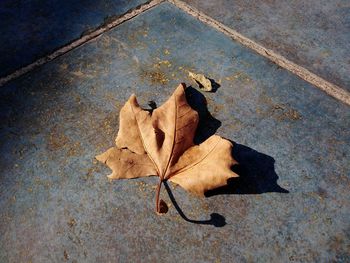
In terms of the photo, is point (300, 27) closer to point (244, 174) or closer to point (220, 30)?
point (220, 30)

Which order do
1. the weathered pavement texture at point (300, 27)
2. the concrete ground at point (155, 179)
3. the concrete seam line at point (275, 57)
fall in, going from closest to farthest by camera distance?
1. the concrete ground at point (155, 179)
2. the concrete seam line at point (275, 57)
3. the weathered pavement texture at point (300, 27)

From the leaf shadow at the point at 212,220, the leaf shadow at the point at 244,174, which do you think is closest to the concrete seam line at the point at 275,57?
the leaf shadow at the point at 244,174

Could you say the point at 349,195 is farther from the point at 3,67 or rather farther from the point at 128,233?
the point at 3,67

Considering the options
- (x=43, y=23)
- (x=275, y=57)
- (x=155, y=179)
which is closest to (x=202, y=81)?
(x=275, y=57)

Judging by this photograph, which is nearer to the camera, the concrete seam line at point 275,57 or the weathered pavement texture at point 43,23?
the concrete seam line at point 275,57

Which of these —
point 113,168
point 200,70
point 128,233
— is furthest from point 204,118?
point 128,233

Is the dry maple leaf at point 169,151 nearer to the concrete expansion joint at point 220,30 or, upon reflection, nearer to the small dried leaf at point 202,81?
the small dried leaf at point 202,81

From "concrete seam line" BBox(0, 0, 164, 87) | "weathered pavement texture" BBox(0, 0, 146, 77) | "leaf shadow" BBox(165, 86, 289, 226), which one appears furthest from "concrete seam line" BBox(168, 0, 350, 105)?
"leaf shadow" BBox(165, 86, 289, 226)
